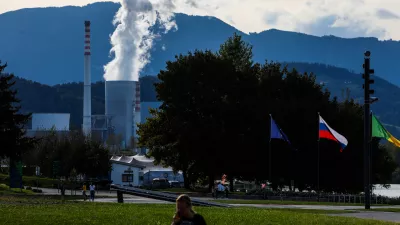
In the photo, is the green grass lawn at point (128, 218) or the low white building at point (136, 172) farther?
the low white building at point (136, 172)

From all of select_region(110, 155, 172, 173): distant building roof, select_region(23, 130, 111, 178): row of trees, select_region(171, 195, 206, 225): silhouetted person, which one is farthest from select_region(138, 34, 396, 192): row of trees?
select_region(171, 195, 206, 225): silhouetted person

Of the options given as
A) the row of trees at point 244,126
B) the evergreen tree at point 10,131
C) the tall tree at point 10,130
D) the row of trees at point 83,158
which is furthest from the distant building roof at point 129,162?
the evergreen tree at point 10,131

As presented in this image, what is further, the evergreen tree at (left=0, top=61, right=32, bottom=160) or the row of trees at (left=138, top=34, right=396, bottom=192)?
the row of trees at (left=138, top=34, right=396, bottom=192)

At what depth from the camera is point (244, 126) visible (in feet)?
249

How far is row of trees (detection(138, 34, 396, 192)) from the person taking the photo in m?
74.2

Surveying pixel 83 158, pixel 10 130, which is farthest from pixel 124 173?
pixel 10 130

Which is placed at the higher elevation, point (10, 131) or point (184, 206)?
point (10, 131)

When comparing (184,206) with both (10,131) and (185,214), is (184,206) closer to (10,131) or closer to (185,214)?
(185,214)

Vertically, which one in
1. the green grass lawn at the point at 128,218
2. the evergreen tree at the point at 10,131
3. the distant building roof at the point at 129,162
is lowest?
the green grass lawn at the point at 128,218

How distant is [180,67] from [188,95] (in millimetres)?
2937

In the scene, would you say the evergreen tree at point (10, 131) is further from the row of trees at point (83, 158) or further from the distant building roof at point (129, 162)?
the distant building roof at point (129, 162)

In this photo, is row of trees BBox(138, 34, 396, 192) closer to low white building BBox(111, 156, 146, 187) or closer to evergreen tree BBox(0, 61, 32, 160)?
evergreen tree BBox(0, 61, 32, 160)

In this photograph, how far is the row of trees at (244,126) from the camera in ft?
243

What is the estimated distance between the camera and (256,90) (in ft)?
255
